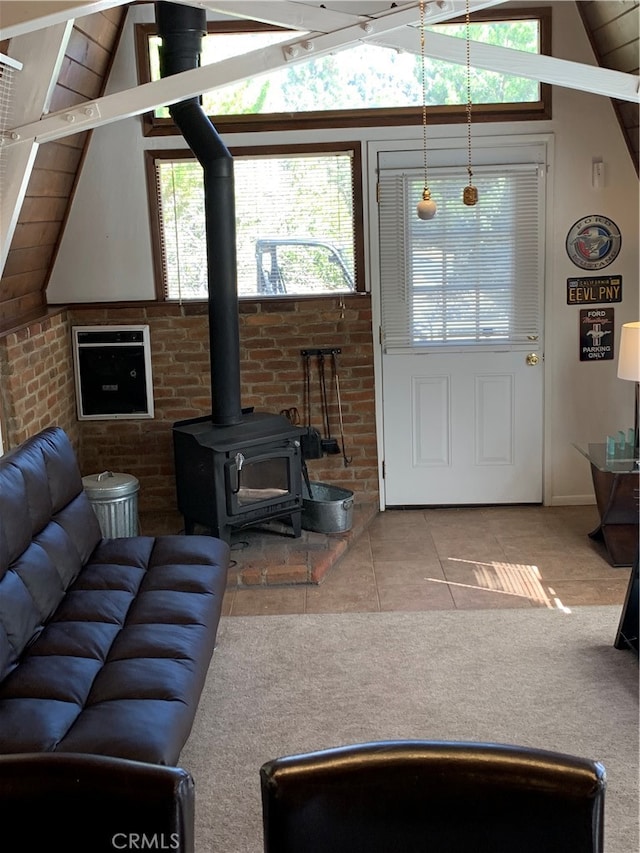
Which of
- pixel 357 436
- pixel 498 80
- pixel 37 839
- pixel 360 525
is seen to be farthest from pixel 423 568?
pixel 37 839

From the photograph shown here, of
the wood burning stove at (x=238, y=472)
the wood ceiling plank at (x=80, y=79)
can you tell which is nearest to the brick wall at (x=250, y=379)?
the wood burning stove at (x=238, y=472)

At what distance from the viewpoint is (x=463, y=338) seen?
547cm

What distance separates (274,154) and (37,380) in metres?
1.82

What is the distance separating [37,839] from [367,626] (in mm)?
2820

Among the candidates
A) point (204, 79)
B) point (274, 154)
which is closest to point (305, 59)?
point (204, 79)

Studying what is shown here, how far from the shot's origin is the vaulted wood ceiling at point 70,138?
438 centimetres

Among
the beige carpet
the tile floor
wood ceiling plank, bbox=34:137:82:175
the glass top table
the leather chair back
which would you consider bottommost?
the beige carpet

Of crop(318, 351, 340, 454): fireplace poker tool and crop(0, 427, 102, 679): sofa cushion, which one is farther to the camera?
crop(318, 351, 340, 454): fireplace poker tool

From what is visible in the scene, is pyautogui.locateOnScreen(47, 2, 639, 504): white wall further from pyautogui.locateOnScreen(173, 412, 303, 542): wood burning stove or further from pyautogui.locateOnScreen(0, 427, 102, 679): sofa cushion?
pyautogui.locateOnScreen(0, 427, 102, 679): sofa cushion

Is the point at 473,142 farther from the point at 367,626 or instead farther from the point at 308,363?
the point at 367,626

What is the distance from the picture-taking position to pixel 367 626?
4.09 m

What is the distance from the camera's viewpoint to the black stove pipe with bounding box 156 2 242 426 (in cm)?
423

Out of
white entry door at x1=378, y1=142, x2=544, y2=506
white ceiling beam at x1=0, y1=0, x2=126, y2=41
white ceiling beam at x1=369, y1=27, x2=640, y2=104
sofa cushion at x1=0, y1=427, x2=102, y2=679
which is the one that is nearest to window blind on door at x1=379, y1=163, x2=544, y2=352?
white entry door at x1=378, y1=142, x2=544, y2=506

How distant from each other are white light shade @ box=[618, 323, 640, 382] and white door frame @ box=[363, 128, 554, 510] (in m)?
1.15
